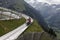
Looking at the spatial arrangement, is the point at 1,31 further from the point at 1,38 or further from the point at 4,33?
the point at 1,38

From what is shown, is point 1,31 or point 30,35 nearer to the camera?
point 30,35

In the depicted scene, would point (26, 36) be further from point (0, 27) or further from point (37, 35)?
point (0, 27)

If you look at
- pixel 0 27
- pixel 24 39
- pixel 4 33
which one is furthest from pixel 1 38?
pixel 24 39

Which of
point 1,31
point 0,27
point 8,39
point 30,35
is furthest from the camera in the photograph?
point 0,27

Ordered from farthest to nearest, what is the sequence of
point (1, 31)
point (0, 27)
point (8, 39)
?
point (0, 27) < point (1, 31) < point (8, 39)

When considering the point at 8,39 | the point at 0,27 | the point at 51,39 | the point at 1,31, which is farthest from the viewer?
the point at 0,27

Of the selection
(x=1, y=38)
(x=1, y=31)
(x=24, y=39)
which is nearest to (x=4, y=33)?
(x=1, y=31)

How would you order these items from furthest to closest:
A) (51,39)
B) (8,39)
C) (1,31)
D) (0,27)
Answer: (0,27) → (1,31) → (8,39) → (51,39)

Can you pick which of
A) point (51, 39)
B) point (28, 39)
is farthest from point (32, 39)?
point (51, 39)

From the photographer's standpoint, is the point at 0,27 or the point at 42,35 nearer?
the point at 42,35
